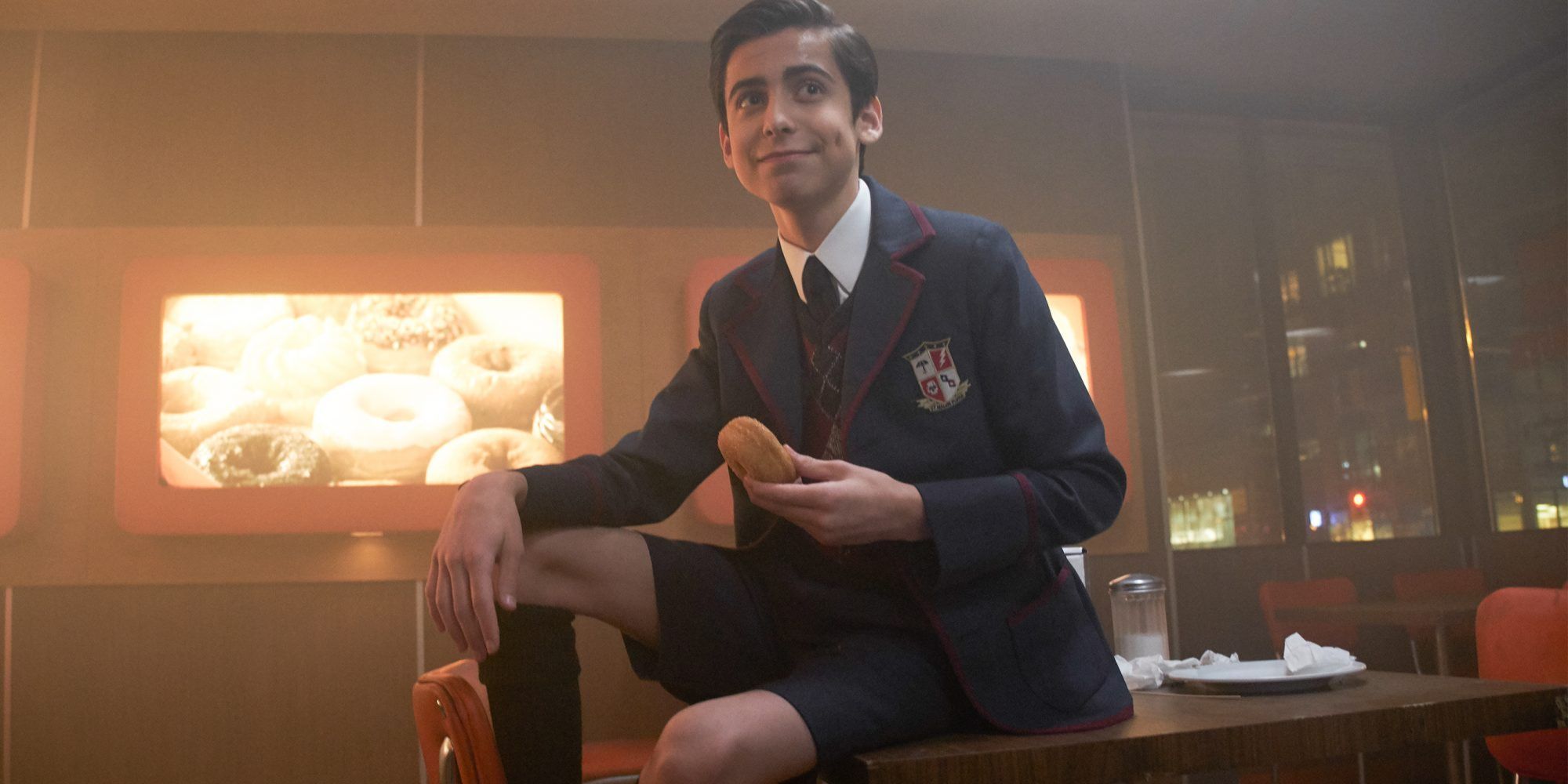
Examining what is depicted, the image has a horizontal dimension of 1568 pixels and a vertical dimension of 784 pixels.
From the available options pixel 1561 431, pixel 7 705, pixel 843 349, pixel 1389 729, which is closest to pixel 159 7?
pixel 7 705

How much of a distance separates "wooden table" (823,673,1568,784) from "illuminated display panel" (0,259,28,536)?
12.2 feet

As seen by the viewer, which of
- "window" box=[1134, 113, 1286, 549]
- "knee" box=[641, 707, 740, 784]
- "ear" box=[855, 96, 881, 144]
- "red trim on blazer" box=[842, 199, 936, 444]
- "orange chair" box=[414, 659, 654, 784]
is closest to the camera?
"knee" box=[641, 707, 740, 784]

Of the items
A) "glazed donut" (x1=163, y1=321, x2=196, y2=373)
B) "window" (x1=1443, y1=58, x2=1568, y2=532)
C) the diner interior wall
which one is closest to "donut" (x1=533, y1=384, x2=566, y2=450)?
the diner interior wall

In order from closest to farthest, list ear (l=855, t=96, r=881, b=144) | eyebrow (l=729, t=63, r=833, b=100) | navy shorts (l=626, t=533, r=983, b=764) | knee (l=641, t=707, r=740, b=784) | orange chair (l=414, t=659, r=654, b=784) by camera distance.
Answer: knee (l=641, t=707, r=740, b=784), navy shorts (l=626, t=533, r=983, b=764), eyebrow (l=729, t=63, r=833, b=100), ear (l=855, t=96, r=881, b=144), orange chair (l=414, t=659, r=654, b=784)

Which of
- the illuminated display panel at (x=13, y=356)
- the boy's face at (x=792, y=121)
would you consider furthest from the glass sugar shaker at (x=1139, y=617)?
the illuminated display panel at (x=13, y=356)

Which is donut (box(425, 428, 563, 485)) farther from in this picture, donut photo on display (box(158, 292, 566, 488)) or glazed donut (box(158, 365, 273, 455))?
glazed donut (box(158, 365, 273, 455))

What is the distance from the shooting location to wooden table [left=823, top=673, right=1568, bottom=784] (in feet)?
2.93

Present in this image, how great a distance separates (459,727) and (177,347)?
277 centimetres

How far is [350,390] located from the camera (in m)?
3.61

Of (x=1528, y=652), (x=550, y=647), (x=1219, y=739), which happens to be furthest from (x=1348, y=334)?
(x=550, y=647)

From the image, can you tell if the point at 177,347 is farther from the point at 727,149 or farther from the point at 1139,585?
the point at 1139,585

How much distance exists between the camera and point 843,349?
119 cm

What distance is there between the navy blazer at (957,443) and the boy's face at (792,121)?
8cm

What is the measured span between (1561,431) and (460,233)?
4.78 m
